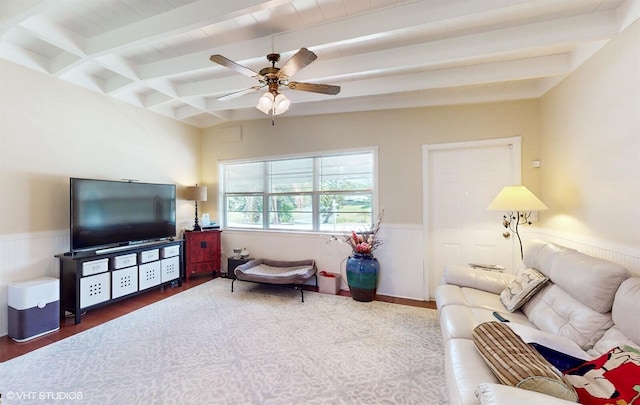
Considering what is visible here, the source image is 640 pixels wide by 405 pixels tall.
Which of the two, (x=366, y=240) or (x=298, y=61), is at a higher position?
(x=298, y=61)

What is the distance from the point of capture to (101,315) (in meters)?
3.22

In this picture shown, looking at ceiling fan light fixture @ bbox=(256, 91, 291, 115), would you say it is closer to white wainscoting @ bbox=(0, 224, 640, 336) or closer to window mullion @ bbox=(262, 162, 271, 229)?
white wainscoting @ bbox=(0, 224, 640, 336)

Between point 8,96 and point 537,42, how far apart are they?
5149 millimetres

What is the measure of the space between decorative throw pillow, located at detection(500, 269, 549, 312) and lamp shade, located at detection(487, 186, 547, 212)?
636 mm

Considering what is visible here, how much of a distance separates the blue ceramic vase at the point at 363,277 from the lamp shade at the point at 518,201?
1.62m

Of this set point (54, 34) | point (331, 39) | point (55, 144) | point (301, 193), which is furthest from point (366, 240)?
point (55, 144)

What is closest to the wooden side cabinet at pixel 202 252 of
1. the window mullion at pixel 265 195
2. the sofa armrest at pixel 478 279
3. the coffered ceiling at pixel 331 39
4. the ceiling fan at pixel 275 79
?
the window mullion at pixel 265 195

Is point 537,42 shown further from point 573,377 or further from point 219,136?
point 219,136

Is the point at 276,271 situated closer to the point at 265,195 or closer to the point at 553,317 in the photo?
the point at 265,195

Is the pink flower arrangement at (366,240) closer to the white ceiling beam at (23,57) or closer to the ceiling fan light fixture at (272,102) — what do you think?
the ceiling fan light fixture at (272,102)

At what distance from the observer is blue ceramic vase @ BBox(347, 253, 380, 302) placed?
3.60 m

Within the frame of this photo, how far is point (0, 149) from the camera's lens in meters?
2.76

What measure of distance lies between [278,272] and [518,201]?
319cm

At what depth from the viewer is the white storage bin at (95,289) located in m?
3.05
